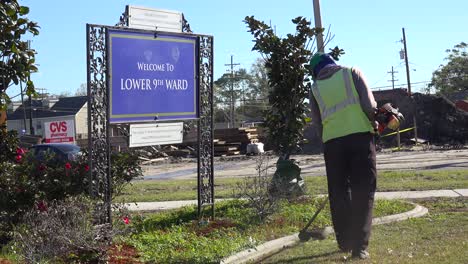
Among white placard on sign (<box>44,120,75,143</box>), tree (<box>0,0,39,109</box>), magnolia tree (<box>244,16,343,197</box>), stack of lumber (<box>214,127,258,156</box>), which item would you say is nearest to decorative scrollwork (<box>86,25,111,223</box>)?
tree (<box>0,0,39,109</box>)

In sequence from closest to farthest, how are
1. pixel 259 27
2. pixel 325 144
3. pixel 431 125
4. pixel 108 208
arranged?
pixel 325 144 < pixel 108 208 < pixel 259 27 < pixel 431 125

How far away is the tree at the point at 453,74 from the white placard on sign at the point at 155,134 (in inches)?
2794

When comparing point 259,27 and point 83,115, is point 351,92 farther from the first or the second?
point 83,115

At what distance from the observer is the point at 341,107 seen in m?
6.24

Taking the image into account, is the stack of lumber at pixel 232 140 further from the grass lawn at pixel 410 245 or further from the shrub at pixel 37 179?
the shrub at pixel 37 179

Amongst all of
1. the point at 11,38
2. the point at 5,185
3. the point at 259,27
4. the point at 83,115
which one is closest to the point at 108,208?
the point at 5,185

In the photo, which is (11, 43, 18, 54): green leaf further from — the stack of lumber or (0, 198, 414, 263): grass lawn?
the stack of lumber

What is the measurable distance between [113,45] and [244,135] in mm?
35852

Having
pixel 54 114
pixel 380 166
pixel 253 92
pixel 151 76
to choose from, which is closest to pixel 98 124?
pixel 151 76

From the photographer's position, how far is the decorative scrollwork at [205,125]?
8461 millimetres

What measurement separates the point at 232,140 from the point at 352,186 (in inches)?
1451

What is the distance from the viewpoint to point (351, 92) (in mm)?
6184

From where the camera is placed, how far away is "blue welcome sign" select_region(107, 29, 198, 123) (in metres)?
7.24

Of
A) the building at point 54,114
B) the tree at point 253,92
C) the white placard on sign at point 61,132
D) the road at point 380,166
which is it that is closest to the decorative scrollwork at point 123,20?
the road at point 380,166
